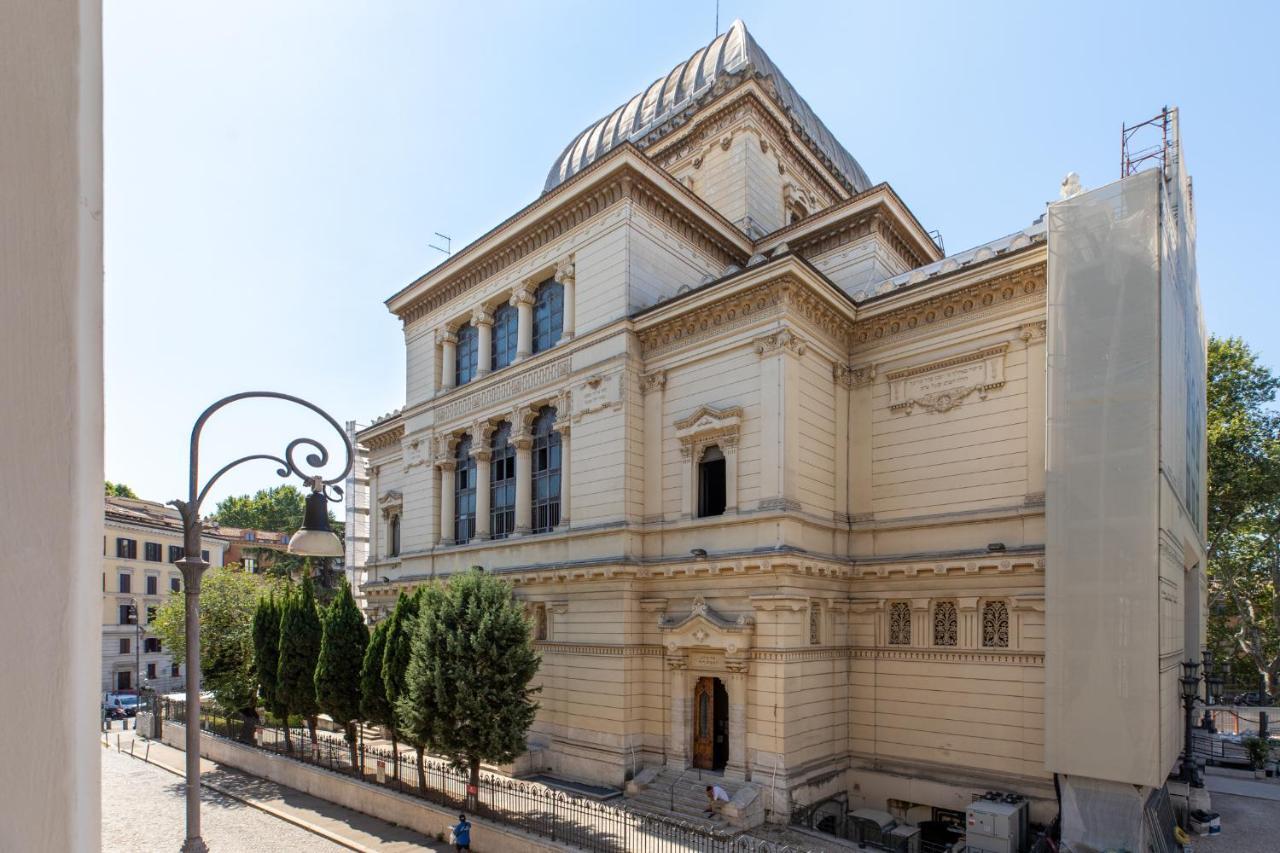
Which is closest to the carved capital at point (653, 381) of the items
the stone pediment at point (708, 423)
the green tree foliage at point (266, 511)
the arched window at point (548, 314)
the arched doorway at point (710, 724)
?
the stone pediment at point (708, 423)

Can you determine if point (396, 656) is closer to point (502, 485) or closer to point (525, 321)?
point (502, 485)

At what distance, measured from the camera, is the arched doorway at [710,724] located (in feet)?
66.7

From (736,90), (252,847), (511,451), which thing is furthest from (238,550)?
(736,90)

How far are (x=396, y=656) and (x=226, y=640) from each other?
12630 mm

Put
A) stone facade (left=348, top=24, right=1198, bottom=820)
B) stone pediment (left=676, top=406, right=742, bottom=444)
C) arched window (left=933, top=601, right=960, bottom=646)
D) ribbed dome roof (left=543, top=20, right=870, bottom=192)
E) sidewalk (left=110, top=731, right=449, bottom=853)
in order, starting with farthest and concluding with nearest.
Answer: ribbed dome roof (left=543, top=20, right=870, bottom=192)
stone pediment (left=676, top=406, right=742, bottom=444)
arched window (left=933, top=601, right=960, bottom=646)
stone facade (left=348, top=24, right=1198, bottom=820)
sidewalk (left=110, top=731, right=449, bottom=853)

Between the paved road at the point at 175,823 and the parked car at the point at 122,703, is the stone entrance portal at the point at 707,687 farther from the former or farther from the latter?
the parked car at the point at 122,703

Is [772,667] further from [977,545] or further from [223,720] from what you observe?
[223,720]

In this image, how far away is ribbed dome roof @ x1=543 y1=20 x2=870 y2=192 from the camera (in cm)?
3128

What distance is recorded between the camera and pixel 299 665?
24.5m

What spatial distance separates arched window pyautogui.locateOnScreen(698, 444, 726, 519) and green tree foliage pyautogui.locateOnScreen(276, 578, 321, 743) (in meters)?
13.3

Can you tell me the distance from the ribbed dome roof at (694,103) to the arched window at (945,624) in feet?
65.7

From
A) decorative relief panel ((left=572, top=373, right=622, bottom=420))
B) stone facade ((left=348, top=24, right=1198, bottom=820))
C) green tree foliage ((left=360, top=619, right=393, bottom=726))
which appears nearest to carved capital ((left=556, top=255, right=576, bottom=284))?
stone facade ((left=348, top=24, right=1198, bottom=820))

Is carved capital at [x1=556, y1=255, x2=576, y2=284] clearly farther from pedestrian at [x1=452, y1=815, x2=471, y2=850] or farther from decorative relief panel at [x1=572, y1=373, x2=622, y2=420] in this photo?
pedestrian at [x1=452, y1=815, x2=471, y2=850]

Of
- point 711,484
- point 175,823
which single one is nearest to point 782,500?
point 711,484
